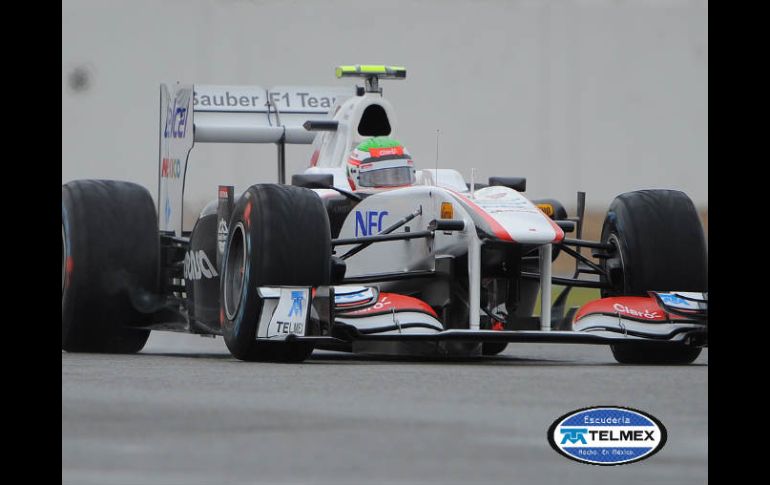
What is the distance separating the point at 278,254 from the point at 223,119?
345 centimetres

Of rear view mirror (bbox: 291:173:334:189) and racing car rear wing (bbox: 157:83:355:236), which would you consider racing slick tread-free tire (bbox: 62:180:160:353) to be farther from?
rear view mirror (bbox: 291:173:334:189)

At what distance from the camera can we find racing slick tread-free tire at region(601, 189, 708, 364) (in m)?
12.3

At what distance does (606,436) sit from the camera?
7.12 meters

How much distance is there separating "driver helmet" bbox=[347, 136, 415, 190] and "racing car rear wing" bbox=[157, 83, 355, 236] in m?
1.20

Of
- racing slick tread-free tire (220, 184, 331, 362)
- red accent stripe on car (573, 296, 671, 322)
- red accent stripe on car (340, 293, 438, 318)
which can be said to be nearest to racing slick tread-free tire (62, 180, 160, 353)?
racing slick tread-free tire (220, 184, 331, 362)

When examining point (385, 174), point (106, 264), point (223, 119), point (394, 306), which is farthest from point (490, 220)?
point (223, 119)

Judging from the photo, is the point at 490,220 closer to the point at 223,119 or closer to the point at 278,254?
the point at 278,254

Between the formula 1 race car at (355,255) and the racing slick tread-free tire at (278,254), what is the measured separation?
1 cm

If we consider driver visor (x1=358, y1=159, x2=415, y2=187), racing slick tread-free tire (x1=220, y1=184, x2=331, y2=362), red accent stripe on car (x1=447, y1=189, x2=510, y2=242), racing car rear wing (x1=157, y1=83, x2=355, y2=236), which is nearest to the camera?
racing slick tread-free tire (x1=220, y1=184, x2=331, y2=362)

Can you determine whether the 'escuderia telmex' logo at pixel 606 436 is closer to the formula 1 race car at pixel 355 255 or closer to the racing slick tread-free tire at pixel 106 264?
the formula 1 race car at pixel 355 255

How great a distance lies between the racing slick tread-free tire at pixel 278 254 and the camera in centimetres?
1116

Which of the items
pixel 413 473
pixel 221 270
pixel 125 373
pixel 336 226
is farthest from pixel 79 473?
pixel 336 226

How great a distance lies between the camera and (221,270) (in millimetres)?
12062

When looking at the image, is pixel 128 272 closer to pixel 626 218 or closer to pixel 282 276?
pixel 282 276
